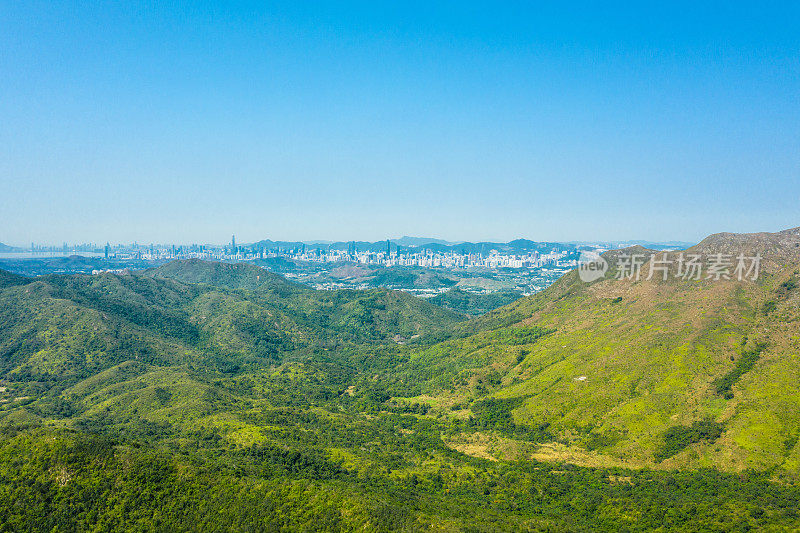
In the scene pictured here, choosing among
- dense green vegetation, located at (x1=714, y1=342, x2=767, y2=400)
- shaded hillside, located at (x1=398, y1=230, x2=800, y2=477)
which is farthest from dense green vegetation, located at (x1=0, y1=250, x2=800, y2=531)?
shaded hillside, located at (x1=398, y1=230, x2=800, y2=477)

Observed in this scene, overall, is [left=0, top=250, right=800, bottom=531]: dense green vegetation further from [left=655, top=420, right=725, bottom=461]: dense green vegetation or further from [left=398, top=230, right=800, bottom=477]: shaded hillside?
[left=398, top=230, right=800, bottom=477]: shaded hillside

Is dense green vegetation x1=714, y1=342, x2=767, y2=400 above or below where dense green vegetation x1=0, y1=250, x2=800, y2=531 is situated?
above

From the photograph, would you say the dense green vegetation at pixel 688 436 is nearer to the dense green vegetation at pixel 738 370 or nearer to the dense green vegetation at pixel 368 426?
the dense green vegetation at pixel 368 426

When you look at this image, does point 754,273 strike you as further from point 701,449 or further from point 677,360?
point 701,449

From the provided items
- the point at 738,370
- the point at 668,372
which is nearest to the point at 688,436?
the point at 668,372

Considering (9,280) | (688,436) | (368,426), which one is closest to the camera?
(688,436)

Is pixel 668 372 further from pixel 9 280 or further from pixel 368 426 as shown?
pixel 9 280

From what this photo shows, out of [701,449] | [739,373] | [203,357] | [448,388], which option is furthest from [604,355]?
[203,357]

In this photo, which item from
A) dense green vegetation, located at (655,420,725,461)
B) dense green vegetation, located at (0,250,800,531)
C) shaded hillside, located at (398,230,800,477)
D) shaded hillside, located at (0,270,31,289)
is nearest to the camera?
dense green vegetation, located at (0,250,800,531)
